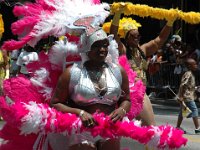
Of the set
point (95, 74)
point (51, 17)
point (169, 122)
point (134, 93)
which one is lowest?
point (169, 122)

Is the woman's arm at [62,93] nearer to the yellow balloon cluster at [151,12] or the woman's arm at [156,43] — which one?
the yellow balloon cluster at [151,12]

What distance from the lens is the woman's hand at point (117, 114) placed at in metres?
4.90

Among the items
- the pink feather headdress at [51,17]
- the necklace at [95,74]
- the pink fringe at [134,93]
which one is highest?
the pink feather headdress at [51,17]

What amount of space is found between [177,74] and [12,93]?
1399 cm

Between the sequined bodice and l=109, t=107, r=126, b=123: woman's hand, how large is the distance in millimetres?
109

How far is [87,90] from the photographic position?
196 inches

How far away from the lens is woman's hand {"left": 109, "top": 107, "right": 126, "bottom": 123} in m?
4.90

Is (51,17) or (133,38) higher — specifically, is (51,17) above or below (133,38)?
above

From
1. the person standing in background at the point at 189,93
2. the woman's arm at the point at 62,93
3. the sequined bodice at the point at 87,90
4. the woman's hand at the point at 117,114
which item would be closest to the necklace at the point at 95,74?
the sequined bodice at the point at 87,90

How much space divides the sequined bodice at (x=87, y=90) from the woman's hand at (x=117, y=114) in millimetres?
109

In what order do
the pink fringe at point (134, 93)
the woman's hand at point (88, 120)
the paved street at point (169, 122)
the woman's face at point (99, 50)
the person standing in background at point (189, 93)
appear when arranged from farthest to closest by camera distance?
1. the person standing in background at point (189, 93)
2. the paved street at point (169, 122)
3. the pink fringe at point (134, 93)
4. the woman's face at point (99, 50)
5. the woman's hand at point (88, 120)

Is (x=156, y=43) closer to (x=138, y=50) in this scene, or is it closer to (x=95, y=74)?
(x=138, y=50)

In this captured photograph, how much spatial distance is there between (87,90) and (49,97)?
52 cm

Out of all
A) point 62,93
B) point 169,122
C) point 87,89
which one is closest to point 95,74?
point 87,89
